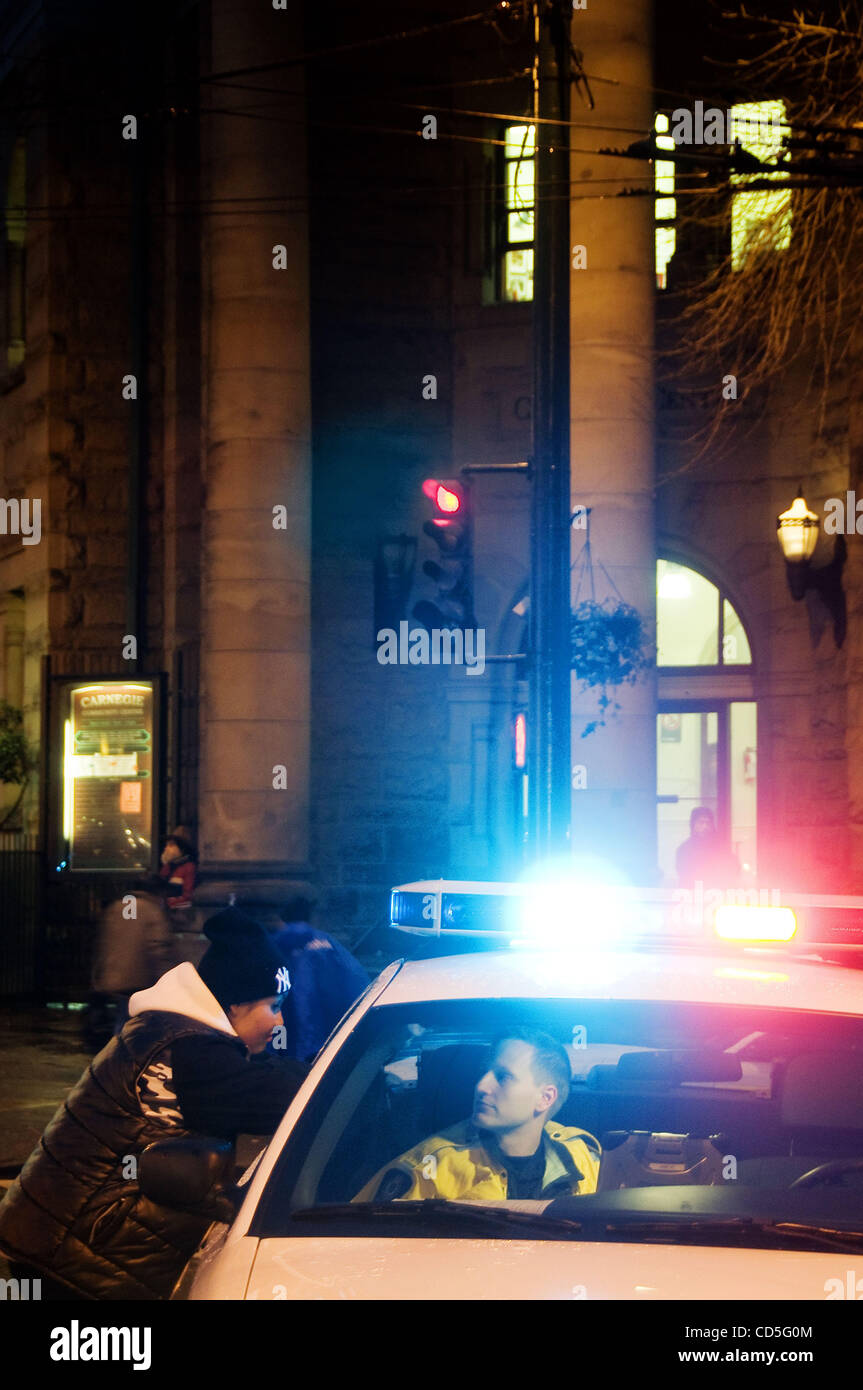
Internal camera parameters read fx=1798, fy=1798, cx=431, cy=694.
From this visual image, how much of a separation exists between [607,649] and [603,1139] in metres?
10.8

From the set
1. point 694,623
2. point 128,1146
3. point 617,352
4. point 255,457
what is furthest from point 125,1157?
point 694,623

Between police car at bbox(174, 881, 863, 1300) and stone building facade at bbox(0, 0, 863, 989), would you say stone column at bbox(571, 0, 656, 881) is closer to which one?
stone building facade at bbox(0, 0, 863, 989)

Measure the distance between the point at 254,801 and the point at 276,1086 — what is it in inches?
531

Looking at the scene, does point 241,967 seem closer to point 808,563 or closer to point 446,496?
point 446,496

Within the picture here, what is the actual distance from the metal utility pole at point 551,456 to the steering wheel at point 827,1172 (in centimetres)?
644

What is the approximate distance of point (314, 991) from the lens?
967 cm

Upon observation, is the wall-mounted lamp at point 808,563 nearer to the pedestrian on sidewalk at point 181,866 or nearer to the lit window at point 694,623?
the lit window at point 694,623

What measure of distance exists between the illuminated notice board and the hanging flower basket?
5858 millimetres

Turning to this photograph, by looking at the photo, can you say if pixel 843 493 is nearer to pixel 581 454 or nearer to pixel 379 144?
pixel 581 454

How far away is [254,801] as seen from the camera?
706 inches

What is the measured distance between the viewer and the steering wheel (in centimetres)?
383

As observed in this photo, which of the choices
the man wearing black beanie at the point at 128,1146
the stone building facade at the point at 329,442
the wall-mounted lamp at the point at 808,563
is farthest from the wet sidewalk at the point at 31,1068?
the wall-mounted lamp at the point at 808,563

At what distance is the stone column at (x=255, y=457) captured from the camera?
713 inches

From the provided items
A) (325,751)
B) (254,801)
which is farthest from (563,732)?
(325,751)
